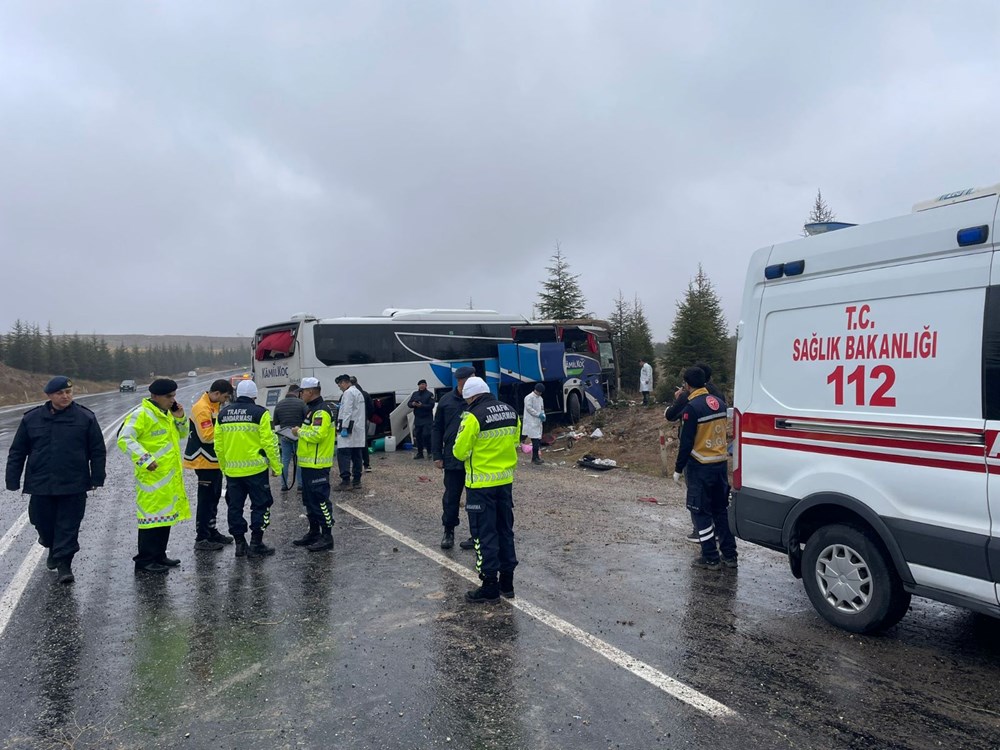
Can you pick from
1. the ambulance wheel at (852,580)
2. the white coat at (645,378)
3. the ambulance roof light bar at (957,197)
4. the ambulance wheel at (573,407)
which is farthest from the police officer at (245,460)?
the white coat at (645,378)

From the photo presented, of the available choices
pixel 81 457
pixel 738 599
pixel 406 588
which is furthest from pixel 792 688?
pixel 81 457

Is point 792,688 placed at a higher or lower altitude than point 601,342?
lower

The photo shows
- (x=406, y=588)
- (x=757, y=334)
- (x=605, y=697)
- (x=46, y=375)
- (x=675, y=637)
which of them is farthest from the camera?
(x=46, y=375)

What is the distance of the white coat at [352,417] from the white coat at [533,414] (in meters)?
4.19

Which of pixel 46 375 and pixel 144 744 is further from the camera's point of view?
pixel 46 375

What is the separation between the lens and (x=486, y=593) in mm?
5227

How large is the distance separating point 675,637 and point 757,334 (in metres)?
2.34

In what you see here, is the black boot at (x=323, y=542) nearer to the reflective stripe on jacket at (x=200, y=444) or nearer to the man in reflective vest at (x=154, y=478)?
the man in reflective vest at (x=154, y=478)

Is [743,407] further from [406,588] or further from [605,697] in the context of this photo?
[406,588]

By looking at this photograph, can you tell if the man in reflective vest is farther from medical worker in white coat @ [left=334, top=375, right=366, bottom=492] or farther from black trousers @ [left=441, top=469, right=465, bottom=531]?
medical worker in white coat @ [left=334, top=375, right=366, bottom=492]

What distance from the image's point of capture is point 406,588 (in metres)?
5.55

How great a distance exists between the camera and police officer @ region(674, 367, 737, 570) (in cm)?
612

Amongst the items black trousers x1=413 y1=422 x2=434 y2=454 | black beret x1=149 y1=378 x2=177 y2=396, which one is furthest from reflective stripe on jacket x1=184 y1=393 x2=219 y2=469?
black trousers x1=413 y1=422 x2=434 y2=454

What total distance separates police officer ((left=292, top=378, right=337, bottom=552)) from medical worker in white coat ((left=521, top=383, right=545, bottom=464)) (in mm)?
7400
